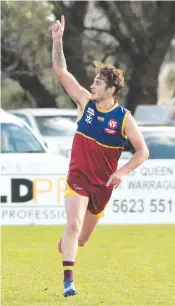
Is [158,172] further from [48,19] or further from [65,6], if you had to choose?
[65,6]

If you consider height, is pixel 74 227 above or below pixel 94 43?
above

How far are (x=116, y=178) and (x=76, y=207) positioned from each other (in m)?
0.44

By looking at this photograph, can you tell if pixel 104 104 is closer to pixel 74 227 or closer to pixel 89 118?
pixel 89 118

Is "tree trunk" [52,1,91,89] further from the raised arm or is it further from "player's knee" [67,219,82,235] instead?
"player's knee" [67,219,82,235]

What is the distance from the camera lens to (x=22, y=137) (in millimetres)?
16953

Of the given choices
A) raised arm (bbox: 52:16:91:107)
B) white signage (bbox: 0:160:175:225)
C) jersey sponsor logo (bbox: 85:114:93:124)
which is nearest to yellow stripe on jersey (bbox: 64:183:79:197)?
jersey sponsor logo (bbox: 85:114:93:124)

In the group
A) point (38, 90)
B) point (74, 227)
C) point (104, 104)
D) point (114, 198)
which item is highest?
point (104, 104)

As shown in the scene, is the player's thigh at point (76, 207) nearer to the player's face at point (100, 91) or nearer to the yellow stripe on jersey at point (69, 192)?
the yellow stripe on jersey at point (69, 192)

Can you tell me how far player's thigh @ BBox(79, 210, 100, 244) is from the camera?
9188 millimetres

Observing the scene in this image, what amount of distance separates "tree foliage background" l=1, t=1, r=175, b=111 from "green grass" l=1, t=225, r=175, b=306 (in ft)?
50.3

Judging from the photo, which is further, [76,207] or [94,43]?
[94,43]

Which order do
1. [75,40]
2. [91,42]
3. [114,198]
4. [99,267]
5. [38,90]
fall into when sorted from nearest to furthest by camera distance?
[99,267] < [114,198] < [75,40] < [38,90] < [91,42]

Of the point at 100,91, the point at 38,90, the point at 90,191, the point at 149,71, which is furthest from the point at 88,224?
the point at 38,90

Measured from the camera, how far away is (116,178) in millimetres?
8617
